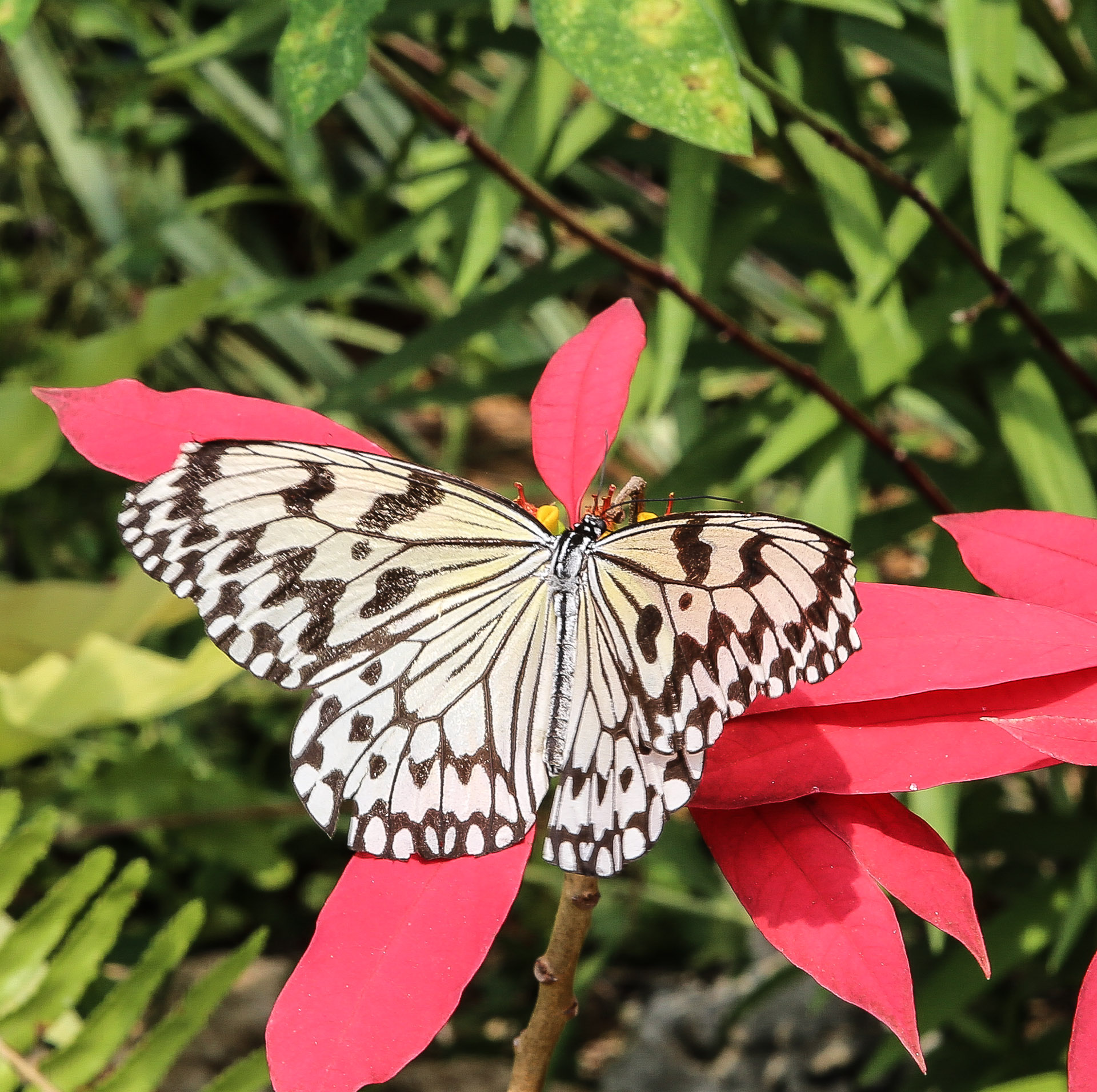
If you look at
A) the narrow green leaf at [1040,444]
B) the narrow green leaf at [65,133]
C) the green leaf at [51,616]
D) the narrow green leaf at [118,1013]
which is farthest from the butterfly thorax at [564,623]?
the narrow green leaf at [65,133]

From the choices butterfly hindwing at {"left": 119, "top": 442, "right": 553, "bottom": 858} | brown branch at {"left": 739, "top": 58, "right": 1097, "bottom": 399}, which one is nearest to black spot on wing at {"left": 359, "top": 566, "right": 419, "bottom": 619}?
butterfly hindwing at {"left": 119, "top": 442, "right": 553, "bottom": 858}

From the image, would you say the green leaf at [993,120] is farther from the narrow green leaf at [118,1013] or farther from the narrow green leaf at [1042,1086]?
the narrow green leaf at [118,1013]

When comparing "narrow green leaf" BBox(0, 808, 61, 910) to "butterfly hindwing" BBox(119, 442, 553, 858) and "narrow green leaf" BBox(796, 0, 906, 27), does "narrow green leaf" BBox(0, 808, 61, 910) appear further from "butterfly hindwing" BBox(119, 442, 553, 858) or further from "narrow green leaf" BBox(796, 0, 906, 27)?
"narrow green leaf" BBox(796, 0, 906, 27)

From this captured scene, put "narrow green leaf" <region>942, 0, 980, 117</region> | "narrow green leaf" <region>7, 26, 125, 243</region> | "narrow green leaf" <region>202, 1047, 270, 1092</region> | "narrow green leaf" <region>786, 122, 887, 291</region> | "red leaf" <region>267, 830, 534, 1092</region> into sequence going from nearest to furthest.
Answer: "red leaf" <region>267, 830, 534, 1092</region> < "narrow green leaf" <region>202, 1047, 270, 1092</region> < "narrow green leaf" <region>942, 0, 980, 117</region> < "narrow green leaf" <region>786, 122, 887, 291</region> < "narrow green leaf" <region>7, 26, 125, 243</region>

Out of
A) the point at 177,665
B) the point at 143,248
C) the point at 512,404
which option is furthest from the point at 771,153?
the point at 512,404

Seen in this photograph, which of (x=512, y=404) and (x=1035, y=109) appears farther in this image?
(x=512, y=404)

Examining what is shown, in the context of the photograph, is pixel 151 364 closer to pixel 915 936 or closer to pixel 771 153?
pixel 771 153
